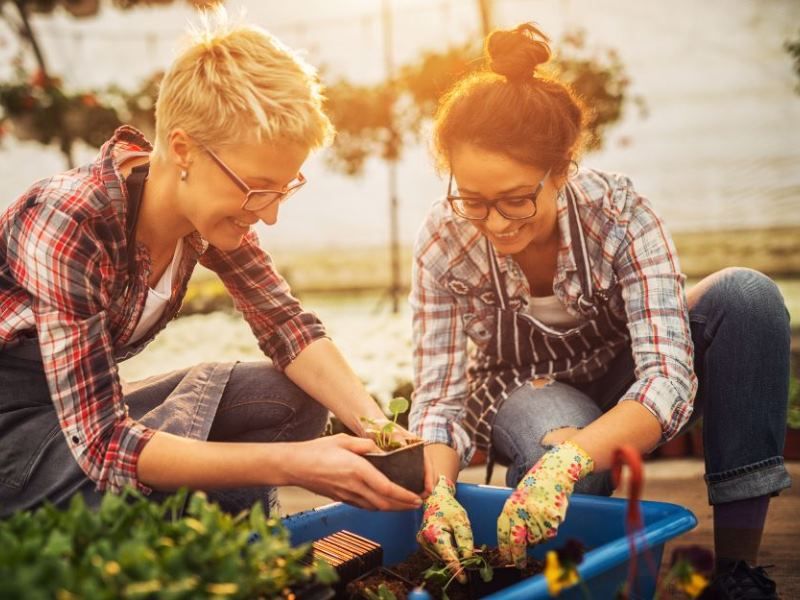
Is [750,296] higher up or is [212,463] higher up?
[750,296]

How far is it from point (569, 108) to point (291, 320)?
2.48ft

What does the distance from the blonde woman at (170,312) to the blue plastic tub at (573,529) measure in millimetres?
192

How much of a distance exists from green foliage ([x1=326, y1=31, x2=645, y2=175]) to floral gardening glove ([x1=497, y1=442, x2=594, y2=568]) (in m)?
1.88

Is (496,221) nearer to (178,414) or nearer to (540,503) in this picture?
(540,503)

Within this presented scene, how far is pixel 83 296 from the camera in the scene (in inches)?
55.1

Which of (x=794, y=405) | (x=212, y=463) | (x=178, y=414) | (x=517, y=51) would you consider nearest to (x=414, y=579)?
(x=212, y=463)

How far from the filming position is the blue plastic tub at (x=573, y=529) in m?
1.25

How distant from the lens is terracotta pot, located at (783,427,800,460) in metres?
2.75

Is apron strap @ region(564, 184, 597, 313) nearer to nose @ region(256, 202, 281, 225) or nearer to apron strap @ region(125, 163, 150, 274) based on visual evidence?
nose @ region(256, 202, 281, 225)

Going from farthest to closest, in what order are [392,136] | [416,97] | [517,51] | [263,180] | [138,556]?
[392,136]
[416,97]
[517,51]
[263,180]
[138,556]

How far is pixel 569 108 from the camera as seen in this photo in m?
1.79

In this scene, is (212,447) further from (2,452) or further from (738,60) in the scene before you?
(738,60)

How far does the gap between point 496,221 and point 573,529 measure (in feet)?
2.04

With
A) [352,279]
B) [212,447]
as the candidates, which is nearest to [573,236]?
[212,447]
